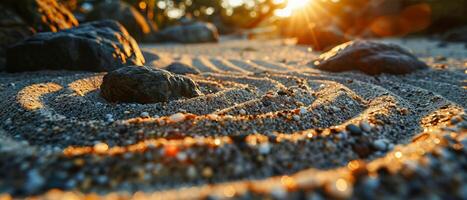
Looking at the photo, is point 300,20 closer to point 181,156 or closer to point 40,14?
point 40,14

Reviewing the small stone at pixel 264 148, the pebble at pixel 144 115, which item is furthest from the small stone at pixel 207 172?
the pebble at pixel 144 115

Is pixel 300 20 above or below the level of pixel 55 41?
below

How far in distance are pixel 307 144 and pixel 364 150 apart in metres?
0.30

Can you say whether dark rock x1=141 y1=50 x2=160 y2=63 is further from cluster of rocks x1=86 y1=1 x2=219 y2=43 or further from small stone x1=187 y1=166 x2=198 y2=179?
cluster of rocks x1=86 y1=1 x2=219 y2=43

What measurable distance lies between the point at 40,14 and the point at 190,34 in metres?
6.45

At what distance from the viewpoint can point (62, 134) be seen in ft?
5.99

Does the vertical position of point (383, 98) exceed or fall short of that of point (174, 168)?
it falls short

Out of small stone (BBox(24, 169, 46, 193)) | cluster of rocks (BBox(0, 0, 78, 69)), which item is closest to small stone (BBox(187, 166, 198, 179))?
small stone (BBox(24, 169, 46, 193))

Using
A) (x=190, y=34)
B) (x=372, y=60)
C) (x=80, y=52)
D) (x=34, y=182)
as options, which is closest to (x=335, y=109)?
(x=34, y=182)

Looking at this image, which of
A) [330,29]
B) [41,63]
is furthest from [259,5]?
[41,63]

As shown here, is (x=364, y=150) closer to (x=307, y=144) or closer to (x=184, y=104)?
(x=307, y=144)

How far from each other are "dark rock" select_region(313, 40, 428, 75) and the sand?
1.28 m

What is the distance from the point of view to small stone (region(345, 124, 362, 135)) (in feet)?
6.00

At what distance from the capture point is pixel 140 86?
8.40 ft
